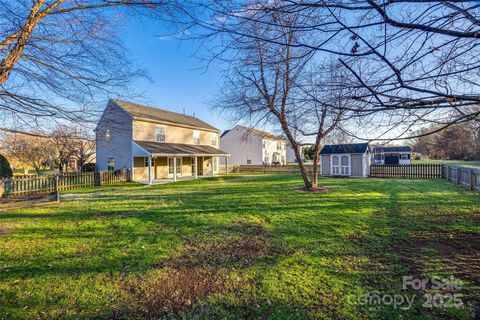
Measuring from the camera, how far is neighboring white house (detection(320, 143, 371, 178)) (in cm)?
1984

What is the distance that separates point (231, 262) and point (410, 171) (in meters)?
21.6

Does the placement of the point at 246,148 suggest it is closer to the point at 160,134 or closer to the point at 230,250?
the point at 160,134

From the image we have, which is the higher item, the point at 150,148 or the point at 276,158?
the point at 150,148

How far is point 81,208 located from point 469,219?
40.9 feet

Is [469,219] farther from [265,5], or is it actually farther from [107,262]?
[107,262]

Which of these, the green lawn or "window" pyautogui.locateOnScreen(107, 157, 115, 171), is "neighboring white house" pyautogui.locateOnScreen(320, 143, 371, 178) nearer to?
the green lawn

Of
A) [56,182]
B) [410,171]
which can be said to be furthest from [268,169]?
[56,182]

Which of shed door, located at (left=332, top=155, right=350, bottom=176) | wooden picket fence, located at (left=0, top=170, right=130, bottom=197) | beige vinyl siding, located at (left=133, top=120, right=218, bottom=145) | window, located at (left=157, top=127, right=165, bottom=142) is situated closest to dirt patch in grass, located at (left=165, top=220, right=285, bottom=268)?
wooden picket fence, located at (left=0, top=170, right=130, bottom=197)

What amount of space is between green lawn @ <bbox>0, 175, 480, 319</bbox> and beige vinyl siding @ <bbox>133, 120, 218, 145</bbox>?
39.6ft

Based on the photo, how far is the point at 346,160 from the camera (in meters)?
20.7

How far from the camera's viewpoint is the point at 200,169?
24.9 metres

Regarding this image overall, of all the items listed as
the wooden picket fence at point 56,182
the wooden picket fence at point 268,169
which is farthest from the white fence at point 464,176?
the wooden picket fence at point 56,182

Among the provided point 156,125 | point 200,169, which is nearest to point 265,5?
point 156,125

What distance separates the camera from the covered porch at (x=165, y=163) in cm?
1725
